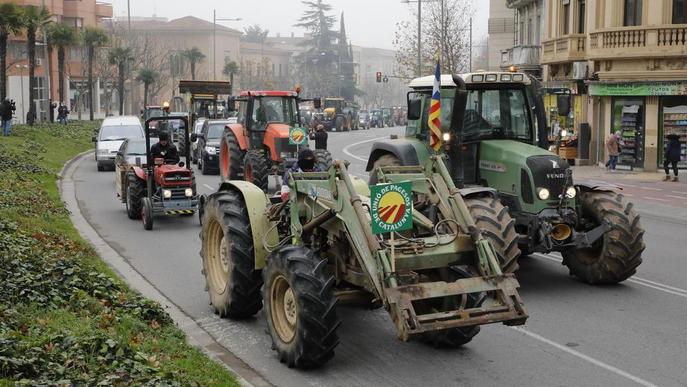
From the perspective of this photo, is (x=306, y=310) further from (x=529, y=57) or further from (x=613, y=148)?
(x=529, y=57)

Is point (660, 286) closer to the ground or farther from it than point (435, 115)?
closer to the ground

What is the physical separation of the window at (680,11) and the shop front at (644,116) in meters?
2.35

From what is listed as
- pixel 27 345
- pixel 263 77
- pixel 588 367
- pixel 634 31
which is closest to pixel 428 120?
pixel 588 367

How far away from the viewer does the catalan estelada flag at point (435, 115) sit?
523 inches

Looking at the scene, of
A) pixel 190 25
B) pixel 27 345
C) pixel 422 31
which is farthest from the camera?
pixel 190 25

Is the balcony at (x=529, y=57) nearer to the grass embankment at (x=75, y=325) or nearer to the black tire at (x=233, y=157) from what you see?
the black tire at (x=233, y=157)

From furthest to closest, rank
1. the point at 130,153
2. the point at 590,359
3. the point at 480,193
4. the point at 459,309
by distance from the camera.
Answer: the point at 130,153, the point at 480,193, the point at 590,359, the point at 459,309

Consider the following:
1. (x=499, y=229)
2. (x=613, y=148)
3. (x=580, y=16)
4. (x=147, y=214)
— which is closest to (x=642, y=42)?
(x=613, y=148)

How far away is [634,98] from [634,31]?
2546 mm

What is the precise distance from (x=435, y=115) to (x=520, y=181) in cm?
164

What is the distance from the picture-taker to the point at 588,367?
8.95m

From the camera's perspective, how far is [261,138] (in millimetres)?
24578

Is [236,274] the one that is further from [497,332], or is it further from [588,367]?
[588,367]

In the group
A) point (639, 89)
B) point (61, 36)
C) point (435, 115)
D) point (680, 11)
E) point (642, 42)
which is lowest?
point (435, 115)
